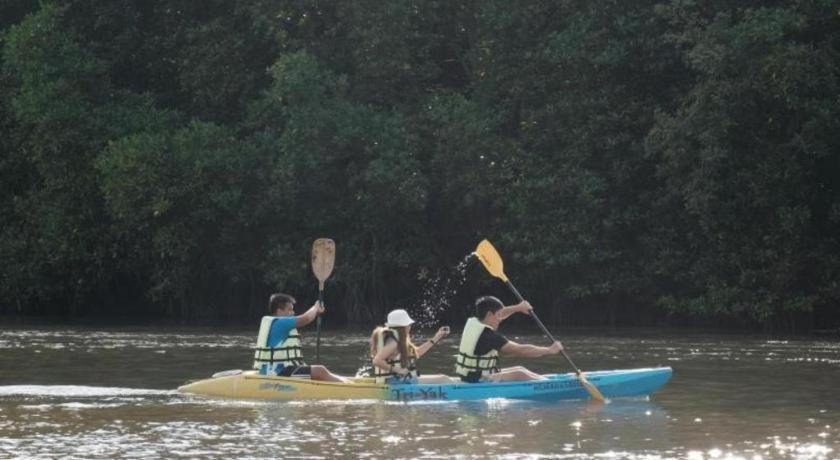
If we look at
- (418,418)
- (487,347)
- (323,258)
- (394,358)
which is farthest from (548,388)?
(323,258)

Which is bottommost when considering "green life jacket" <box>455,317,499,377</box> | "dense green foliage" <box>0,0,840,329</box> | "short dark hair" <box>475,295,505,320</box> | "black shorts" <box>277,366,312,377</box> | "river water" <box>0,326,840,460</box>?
"river water" <box>0,326,840,460</box>

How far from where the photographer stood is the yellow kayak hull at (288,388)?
17.2m

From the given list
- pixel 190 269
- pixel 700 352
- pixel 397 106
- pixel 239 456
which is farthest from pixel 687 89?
pixel 239 456

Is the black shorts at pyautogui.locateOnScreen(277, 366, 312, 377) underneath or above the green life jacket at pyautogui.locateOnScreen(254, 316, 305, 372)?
underneath

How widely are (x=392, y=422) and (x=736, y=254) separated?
18429mm

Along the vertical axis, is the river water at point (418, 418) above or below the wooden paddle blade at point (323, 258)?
below

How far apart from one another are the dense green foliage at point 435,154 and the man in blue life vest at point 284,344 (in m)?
15.8

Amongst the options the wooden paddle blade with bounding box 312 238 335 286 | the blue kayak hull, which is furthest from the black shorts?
the wooden paddle blade with bounding box 312 238 335 286

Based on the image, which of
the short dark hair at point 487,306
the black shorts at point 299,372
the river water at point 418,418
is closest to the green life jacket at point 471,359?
the short dark hair at point 487,306

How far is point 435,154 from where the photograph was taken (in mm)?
35750

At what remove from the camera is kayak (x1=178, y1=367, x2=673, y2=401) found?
17.0 metres

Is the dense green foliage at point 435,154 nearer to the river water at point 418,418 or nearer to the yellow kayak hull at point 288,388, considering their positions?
the river water at point 418,418

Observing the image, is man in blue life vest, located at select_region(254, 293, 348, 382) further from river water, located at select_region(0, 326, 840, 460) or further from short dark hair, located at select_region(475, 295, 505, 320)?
short dark hair, located at select_region(475, 295, 505, 320)

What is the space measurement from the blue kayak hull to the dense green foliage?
14.1 metres
